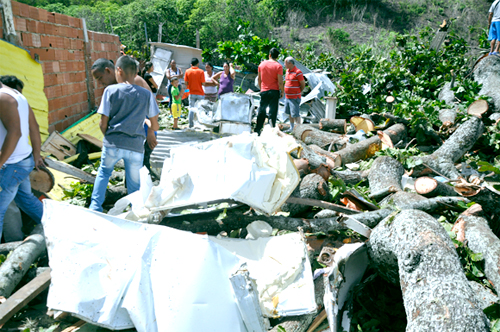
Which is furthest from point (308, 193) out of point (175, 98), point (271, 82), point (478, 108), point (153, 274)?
point (175, 98)

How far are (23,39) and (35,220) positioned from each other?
9.48 ft

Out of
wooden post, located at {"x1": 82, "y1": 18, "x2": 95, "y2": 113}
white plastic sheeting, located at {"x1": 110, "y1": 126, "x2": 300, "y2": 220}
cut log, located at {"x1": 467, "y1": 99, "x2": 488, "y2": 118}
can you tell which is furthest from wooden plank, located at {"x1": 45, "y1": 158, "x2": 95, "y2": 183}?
cut log, located at {"x1": 467, "y1": 99, "x2": 488, "y2": 118}

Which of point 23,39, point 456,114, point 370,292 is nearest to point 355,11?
point 456,114

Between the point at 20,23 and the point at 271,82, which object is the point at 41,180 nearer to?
the point at 20,23

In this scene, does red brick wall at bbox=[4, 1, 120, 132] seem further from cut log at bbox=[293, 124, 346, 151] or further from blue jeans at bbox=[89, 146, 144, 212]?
cut log at bbox=[293, 124, 346, 151]

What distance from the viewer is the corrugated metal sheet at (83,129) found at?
570 centimetres

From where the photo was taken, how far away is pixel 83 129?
6.06 metres

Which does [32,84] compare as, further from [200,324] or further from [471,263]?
[471,263]

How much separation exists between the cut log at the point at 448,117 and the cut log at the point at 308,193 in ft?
11.6

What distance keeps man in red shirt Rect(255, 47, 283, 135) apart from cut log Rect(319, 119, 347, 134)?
1.06 meters

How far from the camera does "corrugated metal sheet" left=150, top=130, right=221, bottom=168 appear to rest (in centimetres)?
517

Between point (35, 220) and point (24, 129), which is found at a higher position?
point (24, 129)

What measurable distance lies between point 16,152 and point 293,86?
5.45 meters

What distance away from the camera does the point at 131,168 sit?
12.0 feet
